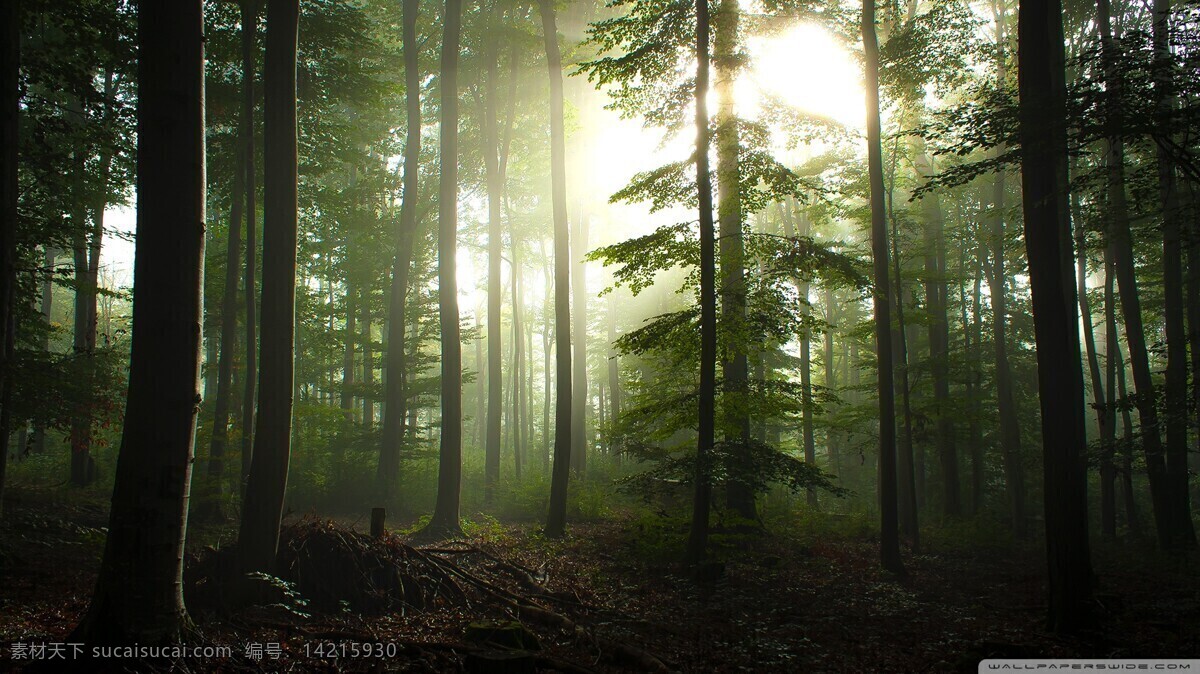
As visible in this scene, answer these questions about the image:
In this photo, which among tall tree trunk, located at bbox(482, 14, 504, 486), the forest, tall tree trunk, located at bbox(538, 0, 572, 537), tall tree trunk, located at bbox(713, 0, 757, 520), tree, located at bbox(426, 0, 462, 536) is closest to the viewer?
the forest

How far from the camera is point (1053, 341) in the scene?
7.45 meters

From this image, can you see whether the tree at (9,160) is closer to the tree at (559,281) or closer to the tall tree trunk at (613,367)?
the tree at (559,281)

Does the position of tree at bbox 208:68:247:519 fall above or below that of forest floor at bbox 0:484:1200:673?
above

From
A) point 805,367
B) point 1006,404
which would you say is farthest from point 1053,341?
point 805,367

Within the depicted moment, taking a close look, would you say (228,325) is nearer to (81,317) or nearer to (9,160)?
(9,160)

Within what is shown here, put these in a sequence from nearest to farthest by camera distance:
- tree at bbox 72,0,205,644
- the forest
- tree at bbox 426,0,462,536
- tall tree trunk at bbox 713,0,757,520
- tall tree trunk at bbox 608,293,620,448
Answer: tree at bbox 72,0,205,644 < the forest < tall tree trunk at bbox 713,0,757,520 < tree at bbox 426,0,462,536 < tall tree trunk at bbox 608,293,620,448

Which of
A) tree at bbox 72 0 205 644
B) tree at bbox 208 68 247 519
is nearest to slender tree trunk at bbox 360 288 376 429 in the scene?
tree at bbox 208 68 247 519

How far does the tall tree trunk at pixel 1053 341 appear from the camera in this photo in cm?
714

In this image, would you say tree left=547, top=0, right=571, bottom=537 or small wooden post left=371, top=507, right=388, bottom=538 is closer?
small wooden post left=371, top=507, right=388, bottom=538

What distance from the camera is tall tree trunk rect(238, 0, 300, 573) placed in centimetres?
718

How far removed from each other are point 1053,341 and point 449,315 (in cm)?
1161

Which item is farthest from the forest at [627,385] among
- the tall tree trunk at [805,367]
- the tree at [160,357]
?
the tall tree trunk at [805,367]

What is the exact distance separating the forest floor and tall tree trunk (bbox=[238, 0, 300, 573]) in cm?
106

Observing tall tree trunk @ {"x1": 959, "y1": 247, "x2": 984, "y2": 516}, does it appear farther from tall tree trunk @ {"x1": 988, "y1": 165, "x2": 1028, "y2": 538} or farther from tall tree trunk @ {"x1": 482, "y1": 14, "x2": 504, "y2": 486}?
tall tree trunk @ {"x1": 482, "y1": 14, "x2": 504, "y2": 486}
